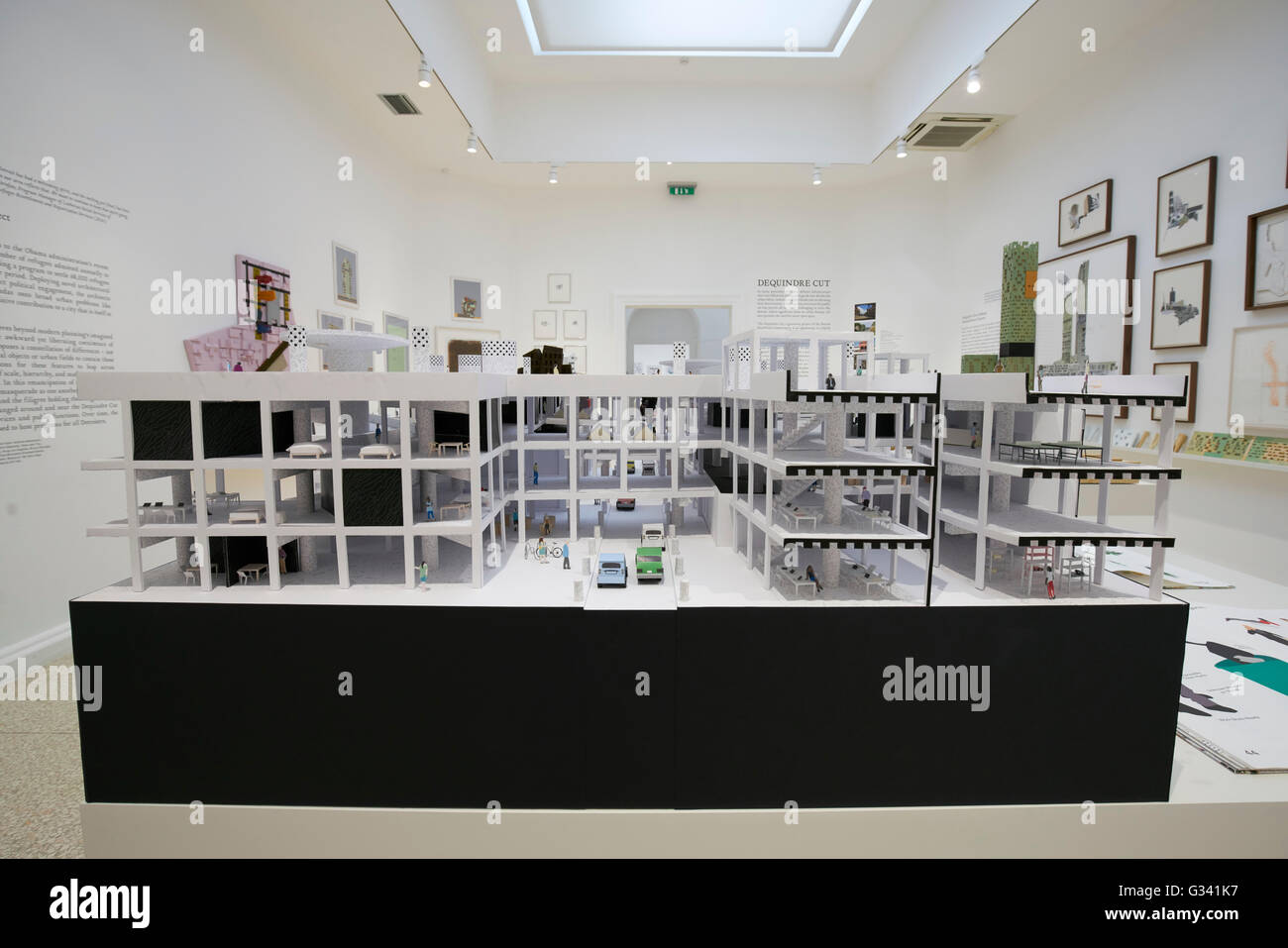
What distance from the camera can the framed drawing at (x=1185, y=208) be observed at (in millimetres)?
6715

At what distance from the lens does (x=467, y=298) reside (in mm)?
12867

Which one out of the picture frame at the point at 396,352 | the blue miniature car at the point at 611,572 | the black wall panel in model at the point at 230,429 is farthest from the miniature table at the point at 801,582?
the picture frame at the point at 396,352

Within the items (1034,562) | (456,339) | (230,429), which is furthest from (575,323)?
(1034,562)

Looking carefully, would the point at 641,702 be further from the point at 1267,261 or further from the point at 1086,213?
the point at 1086,213

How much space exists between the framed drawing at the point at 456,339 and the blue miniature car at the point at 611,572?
367 inches

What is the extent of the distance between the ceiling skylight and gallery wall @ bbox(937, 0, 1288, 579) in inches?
143

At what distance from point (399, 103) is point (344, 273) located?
264 centimetres

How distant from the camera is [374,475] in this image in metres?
3.92

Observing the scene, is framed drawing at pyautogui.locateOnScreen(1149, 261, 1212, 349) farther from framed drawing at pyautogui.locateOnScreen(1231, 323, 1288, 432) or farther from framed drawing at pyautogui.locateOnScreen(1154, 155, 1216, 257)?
framed drawing at pyautogui.locateOnScreen(1231, 323, 1288, 432)

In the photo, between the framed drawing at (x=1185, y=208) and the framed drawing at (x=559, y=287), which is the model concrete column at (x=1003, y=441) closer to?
the framed drawing at (x=1185, y=208)

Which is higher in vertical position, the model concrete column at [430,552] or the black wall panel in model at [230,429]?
the black wall panel in model at [230,429]
